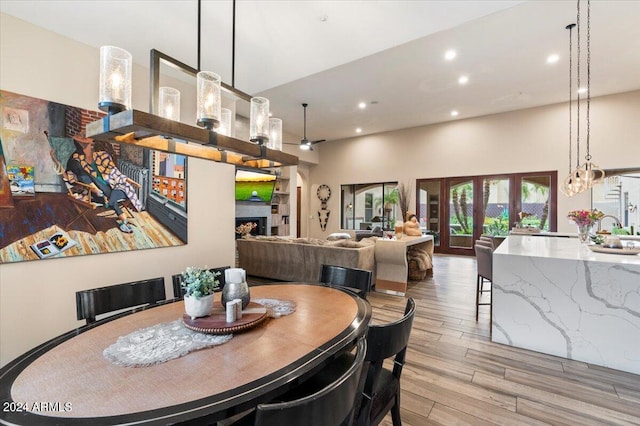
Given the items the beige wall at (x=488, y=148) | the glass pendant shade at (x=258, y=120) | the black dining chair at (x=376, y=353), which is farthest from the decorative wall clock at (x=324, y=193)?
the black dining chair at (x=376, y=353)

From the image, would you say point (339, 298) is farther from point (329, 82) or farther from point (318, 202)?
point (318, 202)

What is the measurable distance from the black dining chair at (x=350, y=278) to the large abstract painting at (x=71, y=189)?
2261 millimetres

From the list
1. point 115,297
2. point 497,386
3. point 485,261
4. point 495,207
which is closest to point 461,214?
point 495,207

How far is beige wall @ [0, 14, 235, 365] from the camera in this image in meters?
2.53

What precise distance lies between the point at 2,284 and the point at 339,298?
293cm

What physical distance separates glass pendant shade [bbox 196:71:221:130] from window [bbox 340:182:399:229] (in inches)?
331

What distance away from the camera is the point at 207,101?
1.65 m

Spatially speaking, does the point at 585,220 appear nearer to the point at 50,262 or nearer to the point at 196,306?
the point at 196,306

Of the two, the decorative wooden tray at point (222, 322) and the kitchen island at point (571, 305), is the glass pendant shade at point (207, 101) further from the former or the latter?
the kitchen island at point (571, 305)

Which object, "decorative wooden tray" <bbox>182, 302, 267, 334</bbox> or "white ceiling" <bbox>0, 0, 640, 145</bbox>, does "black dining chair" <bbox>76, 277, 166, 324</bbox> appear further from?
"white ceiling" <bbox>0, 0, 640, 145</bbox>

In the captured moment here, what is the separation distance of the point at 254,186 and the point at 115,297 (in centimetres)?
613

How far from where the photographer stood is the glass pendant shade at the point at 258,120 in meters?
2.00

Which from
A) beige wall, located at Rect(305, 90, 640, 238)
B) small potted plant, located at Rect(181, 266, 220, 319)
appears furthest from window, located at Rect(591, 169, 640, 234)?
small potted plant, located at Rect(181, 266, 220, 319)

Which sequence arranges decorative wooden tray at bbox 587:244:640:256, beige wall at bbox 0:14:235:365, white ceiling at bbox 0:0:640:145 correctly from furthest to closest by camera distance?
decorative wooden tray at bbox 587:244:640:256 < white ceiling at bbox 0:0:640:145 < beige wall at bbox 0:14:235:365
